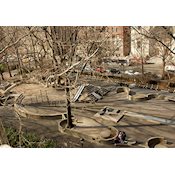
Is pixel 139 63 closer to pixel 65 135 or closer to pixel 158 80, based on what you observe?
pixel 158 80

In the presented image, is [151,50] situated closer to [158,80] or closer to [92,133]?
[158,80]

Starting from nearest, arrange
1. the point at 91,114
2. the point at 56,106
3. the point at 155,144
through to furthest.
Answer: the point at 155,144 < the point at 91,114 < the point at 56,106

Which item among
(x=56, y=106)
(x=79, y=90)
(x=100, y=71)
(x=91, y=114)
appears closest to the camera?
(x=91, y=114)

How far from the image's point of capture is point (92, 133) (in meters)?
10.1

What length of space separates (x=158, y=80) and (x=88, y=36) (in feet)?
19.5

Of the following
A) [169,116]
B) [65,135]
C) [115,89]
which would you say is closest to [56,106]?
[65,135]

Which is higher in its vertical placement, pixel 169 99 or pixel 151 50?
pixel 151 50

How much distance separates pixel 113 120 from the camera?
11094 millimetres

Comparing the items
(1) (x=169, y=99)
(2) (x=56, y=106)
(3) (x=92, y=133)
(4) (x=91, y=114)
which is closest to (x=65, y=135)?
(3) (x=92, y=133)

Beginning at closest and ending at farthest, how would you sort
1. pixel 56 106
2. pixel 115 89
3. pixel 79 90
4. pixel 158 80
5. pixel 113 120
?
pixel 113 120, pixel 56 106, pixel 79 90, pixel 115 89, pixel 158 80

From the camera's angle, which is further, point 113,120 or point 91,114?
point 91,114

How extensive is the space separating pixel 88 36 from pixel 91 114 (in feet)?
15.9

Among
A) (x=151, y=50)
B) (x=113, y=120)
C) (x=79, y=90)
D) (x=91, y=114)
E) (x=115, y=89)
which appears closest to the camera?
(x=113, y=120)

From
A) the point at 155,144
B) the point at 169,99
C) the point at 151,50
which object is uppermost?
the point at 151,50
